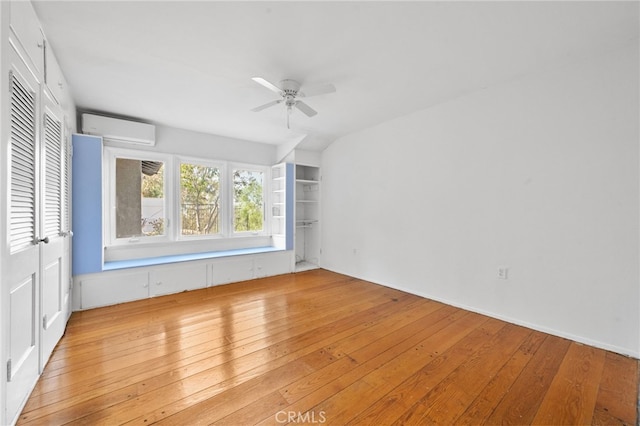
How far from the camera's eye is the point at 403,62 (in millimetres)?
2443

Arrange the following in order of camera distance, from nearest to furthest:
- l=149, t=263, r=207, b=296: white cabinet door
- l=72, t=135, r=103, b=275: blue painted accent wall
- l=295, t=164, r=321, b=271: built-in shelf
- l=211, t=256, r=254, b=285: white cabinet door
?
l=72, t=135, r=103, b=275: blue painted accent wall < l=149, t=263, r=207, b=296: white cabinet door < l=211, t=256, r=254, b=285: white cabinet door < l=295, t=164, r=321, b=271: built-in shelf

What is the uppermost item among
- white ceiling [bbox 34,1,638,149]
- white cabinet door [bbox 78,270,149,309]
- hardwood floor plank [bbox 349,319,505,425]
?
white ceiling [bbox 34,1,638,149]

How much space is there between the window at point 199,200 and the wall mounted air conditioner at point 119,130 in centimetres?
66

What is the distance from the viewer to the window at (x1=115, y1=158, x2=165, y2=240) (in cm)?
381

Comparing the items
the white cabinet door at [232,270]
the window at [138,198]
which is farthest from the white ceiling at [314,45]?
the white cabinet door at [232,270]

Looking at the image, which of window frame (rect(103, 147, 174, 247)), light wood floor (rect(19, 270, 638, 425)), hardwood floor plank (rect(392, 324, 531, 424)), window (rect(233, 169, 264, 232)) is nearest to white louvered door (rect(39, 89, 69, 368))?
light wood floor (rect(19, 270, 638, 425))

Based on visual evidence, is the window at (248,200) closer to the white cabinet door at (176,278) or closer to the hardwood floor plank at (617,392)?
the white cabinet door at (176,278)

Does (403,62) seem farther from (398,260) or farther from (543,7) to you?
(398,260)

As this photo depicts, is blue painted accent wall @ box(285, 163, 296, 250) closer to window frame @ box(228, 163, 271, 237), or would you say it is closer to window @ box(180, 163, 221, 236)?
window frame @ box(228, 163, 271, 237)

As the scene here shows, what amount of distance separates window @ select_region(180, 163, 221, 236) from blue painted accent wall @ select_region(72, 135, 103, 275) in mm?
1207

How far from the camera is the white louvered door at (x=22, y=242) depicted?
1427 millimetres

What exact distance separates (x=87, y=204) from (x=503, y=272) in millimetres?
4785

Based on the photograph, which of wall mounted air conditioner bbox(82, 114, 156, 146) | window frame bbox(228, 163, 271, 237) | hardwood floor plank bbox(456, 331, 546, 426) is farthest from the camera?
window frame bbox(228, 163, 271, 237)

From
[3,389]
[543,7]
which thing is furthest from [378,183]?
[3,389]
